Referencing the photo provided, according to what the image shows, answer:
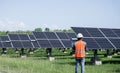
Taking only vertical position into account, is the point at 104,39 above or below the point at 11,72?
above

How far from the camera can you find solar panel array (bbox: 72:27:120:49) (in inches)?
1018

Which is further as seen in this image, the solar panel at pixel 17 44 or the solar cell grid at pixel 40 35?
the solar panel at pixel 17 44

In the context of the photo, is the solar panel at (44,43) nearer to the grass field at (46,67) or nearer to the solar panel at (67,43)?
the solar panel at (67,43)

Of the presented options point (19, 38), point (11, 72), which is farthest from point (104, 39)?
point (19, 38)

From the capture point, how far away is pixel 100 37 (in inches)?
1085

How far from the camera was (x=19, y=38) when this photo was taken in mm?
40969

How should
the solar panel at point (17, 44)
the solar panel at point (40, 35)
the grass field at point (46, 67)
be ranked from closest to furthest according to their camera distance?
the grass field at point (46, 67), the solar panel at point (40, 35), the solar panel at point (17, 44)

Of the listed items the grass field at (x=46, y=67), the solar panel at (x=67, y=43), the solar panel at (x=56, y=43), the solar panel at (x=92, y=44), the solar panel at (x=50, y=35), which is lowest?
the grass field at (x=46, y=67)

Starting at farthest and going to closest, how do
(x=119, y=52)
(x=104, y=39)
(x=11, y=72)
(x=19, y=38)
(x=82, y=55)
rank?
1. (x=119, y=52)
2. (x=19, y=38)
3. (x=104, y=39)
4. (x=11, y=72)
5. (x=82, y=55)

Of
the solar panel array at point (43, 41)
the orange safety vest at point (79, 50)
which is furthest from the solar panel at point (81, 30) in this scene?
the orange safety vest at point (79, 50)

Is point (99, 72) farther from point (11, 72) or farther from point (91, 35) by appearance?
point (91, 35)

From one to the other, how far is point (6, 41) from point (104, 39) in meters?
21.3

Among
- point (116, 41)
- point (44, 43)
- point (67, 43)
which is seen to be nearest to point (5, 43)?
point (67, 43)

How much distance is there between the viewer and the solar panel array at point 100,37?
25859mm
